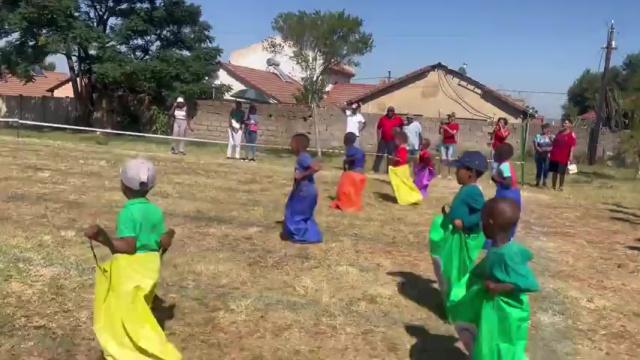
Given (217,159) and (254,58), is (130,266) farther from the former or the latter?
(254,58)

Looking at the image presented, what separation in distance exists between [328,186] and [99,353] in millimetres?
9088

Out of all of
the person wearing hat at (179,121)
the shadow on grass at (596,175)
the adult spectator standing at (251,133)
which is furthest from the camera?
the shadow on grass at (596,175)

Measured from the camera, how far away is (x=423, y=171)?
40.4 ft

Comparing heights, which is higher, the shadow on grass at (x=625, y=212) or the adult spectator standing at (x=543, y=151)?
the adult spectator standing at (x=543, y=151)

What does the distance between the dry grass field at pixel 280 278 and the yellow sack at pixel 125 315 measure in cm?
88

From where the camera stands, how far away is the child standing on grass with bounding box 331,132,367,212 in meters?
10.2

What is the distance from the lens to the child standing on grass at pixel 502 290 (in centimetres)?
364

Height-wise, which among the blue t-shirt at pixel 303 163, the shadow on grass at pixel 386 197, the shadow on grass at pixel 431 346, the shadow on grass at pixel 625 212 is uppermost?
the blue t-shirt at pixel 303 163

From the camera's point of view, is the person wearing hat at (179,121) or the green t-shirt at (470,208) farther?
the person wearing hat at (179,121)

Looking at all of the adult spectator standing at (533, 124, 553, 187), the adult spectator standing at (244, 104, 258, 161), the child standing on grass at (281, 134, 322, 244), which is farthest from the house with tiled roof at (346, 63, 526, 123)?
the child standing on grass at (281, 134, 322, 244)

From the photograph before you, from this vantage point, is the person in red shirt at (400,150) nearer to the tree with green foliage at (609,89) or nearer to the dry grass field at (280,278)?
the dry grass field at (280,278)

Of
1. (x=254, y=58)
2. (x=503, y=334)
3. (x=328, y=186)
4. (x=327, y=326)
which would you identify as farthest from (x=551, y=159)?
(x=254, y=58)

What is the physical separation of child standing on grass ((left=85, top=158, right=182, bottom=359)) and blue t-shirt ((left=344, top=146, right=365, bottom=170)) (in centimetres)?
624

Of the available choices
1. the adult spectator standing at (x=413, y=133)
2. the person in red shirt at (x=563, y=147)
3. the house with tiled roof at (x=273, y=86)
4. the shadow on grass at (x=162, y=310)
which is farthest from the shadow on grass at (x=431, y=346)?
the house with tiled roof at (x=273, y=86)
